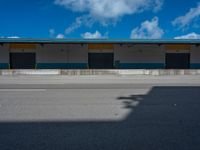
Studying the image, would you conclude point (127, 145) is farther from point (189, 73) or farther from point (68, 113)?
point (189, 73)

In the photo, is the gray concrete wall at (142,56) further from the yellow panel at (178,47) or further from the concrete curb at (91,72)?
the concrete curb at (91,72)

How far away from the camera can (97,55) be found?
36969mm

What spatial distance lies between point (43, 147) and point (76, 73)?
2417 centimetres

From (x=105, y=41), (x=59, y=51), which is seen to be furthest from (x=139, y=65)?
(x=59, y=51)

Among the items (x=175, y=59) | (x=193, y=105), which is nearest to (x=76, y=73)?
(x=175, y=59)

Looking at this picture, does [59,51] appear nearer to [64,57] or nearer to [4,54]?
[64,57]

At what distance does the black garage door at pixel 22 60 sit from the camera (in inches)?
1444

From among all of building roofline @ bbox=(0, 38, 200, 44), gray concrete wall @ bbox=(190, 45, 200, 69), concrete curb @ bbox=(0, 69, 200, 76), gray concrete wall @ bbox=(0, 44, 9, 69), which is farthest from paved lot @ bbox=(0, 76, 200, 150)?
gray concrete wall @ bbox=(190, 45, 200, 69)

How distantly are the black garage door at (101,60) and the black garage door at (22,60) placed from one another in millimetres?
8111

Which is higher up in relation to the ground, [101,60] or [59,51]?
[59,51]

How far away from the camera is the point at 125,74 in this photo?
28.9 m

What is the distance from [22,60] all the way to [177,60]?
→ 71.6 feet

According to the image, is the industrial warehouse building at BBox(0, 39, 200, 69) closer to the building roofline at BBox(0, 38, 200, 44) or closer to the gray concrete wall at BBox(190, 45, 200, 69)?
the gray concrete wall at BBox(190, 45, 200, 69)

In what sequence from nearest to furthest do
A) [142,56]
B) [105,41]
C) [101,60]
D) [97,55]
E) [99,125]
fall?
1. [99,125]
2. [105,41]
3. [97,55]
4. [101,60]
5. [142,56]
